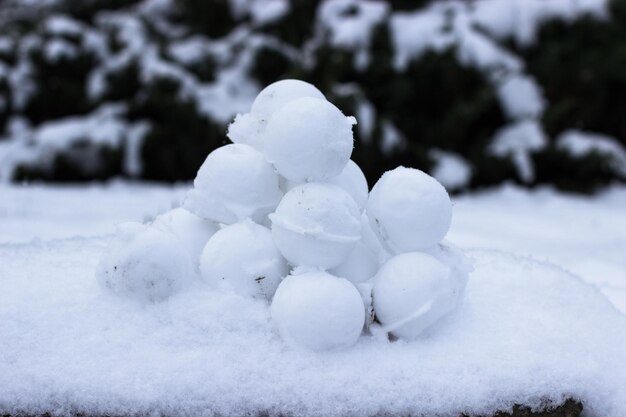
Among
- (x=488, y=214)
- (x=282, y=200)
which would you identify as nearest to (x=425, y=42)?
(x=488, y=214)

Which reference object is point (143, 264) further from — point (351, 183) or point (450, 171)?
point (450, 171)

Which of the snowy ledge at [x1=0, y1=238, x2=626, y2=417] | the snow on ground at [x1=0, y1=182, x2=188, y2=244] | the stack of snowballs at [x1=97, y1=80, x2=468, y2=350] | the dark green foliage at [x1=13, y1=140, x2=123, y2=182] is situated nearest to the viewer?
the snowy ledge at [x1=0, y1=238, x2=626, y2=417]

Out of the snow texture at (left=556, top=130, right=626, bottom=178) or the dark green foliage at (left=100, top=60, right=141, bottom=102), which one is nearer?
the snow texture at (left=556, top=130, right=626, bottom=178)

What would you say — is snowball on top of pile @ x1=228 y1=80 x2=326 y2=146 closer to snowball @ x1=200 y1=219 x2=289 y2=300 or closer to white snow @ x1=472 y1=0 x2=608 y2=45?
snowball @ x1=200 y1=219 x2=289 y2=300

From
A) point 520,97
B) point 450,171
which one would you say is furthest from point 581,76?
point 450,171

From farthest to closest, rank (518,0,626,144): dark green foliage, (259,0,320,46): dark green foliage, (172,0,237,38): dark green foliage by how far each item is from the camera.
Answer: (172,0,237,38): dark green foliage < (259,0,320,46): dark green foliage < (518,0,626,144): dark green foliage

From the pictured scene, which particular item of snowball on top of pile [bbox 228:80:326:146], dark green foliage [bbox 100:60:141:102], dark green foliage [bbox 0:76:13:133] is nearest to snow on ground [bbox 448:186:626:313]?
snowball on top of pile [bbox 228:80:326:146]
